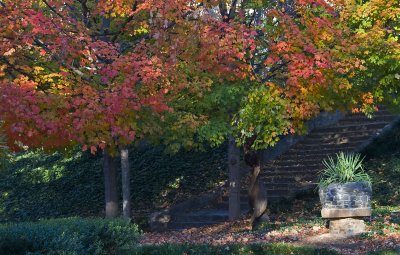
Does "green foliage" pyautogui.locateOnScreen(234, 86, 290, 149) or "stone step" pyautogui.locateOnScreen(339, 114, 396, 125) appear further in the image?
"stone step" pyautogui.locateOnScreen(339, 114, 396, 125)

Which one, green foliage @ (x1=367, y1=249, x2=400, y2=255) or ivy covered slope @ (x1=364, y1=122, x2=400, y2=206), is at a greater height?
ivy covered slope @ (x1=364, y1=122, x2=400, y2=206)

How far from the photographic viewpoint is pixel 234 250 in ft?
35.4

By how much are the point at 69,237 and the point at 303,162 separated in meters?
13.9

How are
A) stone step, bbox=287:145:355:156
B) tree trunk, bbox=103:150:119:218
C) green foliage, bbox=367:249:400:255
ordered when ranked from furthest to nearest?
stone step, bbox=287:145:355:156, tree trunk, bbox=103:150:119:218, green foliage, bbox=367:249:400:255

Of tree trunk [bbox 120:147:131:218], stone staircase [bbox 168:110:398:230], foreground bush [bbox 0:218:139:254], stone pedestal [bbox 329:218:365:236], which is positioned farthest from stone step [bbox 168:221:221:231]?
foreground bush [bbox 0:218:139:254]

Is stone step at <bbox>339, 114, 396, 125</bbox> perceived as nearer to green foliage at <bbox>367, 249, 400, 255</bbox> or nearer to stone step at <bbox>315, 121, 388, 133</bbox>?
stone step at <bbox>315, 121, 388, 133</bbox>

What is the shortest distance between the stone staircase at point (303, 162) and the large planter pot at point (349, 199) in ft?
19.6

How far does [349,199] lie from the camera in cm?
1252

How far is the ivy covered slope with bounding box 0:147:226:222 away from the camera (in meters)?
21.3

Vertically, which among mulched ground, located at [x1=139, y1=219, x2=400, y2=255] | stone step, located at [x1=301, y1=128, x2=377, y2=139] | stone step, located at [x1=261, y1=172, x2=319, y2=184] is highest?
stone step, located at [x1=301, y1=128, x2=377, y2=139]

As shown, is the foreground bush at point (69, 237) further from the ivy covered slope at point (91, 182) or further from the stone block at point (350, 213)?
the ivy covered slope at point (91, 182)

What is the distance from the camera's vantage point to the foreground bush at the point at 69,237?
8.25 meters

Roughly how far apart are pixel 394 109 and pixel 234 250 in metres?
7.05

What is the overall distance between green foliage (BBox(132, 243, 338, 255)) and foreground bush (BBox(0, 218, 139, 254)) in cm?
102
